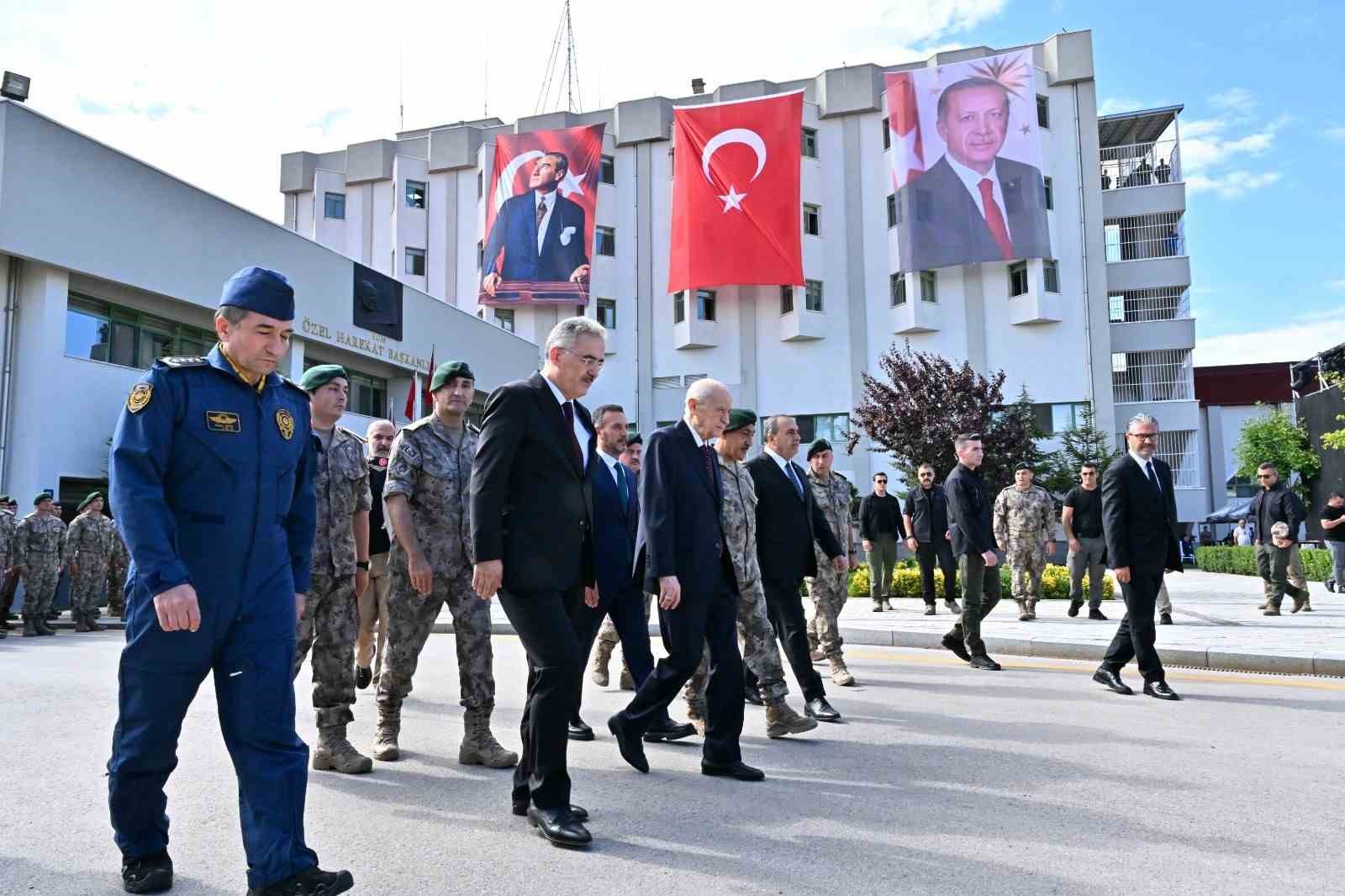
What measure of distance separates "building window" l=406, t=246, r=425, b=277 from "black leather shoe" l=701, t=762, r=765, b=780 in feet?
138

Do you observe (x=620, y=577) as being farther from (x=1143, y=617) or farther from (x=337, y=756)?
(x=1143, y=617)

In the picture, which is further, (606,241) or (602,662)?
(606,241)

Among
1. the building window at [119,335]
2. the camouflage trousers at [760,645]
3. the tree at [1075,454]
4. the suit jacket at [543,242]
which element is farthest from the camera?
the suit jacket at [543,242]

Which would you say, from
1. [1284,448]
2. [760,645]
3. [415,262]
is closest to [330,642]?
[760,645]

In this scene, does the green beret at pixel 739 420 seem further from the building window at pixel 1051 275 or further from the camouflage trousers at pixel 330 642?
the building window at pixel 1051 275

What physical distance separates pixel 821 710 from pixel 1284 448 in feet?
117

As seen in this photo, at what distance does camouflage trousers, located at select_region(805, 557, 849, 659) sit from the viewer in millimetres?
7480

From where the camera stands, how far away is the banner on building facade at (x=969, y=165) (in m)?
36.1

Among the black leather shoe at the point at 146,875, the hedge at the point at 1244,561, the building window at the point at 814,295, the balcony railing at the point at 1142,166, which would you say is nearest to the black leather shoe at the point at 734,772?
the black leather shoe at the point at 146,875

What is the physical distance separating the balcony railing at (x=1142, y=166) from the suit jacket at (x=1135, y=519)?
121ft

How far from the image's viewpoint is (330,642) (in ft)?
16.6

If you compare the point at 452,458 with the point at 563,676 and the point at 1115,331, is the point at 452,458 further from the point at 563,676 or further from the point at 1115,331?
the point at 1115,331

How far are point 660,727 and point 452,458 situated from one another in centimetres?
202

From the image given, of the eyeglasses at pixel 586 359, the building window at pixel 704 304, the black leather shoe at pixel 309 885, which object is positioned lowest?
the black leather shoe at pixel 309 885
